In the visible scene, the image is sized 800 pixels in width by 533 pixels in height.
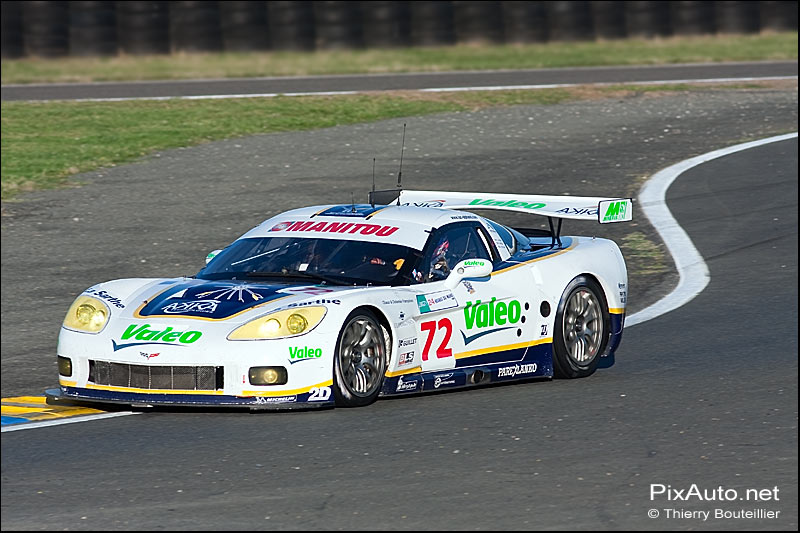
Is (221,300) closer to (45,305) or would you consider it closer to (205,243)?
(45,305)

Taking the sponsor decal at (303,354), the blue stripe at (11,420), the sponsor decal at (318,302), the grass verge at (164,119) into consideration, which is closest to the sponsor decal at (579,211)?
the sponsor decal at (318,302)

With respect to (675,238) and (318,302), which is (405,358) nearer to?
(318,302)

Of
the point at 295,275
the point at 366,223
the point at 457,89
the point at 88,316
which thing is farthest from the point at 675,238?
the point at 457,89

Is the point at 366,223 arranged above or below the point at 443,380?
above

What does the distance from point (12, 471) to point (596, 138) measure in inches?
583

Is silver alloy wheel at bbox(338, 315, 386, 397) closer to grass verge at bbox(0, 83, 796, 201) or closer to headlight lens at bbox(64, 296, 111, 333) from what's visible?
headlight lens at bbox(64, 296, 111, 333)

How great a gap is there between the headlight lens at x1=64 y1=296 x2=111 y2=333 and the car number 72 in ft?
5.97

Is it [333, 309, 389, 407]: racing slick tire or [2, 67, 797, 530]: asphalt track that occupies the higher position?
[333, 309, 389, 407]: racing slick tire

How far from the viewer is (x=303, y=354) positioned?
768 centimetres

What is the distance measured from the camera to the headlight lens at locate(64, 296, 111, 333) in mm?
8008

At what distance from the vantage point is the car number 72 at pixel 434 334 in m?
8.39

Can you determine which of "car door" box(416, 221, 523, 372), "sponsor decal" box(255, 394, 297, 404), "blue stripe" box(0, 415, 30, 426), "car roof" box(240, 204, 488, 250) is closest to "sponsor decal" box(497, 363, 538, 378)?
"car door" box(416, 221, 523, 372)

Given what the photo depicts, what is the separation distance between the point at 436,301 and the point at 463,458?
1968 mm

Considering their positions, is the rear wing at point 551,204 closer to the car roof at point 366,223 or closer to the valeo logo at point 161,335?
the car roof at point 366,223
